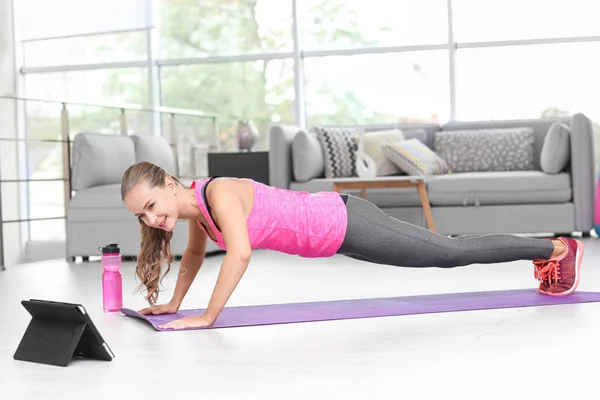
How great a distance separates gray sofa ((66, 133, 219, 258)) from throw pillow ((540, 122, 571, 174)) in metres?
2.14

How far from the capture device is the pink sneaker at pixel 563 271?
3.06m

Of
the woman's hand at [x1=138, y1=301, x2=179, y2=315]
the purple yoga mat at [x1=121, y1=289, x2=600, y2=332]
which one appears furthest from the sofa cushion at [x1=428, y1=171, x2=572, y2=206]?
the woman's hand at [x1=138, y1=301, x2=179, y2=315]

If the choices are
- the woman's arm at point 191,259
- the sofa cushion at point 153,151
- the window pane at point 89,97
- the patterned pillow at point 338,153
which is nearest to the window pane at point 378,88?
the window pane at point 89,97

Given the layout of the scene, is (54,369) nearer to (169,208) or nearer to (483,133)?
(169,208)

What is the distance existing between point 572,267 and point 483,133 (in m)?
3.67

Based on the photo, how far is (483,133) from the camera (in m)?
6.66

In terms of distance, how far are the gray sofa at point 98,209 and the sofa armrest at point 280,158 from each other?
33.7 inches

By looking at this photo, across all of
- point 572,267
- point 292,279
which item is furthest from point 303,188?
point 572,267

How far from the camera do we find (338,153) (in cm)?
639

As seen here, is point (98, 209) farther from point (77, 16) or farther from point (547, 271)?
point (77, 16)

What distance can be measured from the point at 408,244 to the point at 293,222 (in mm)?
350

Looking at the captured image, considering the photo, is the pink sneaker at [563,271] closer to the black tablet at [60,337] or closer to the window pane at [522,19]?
the black tablet at [60,337]

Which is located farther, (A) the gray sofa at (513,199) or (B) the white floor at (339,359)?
(A) the gray sofa at (513,199)

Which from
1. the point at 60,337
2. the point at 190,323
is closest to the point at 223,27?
the point at 190,323
